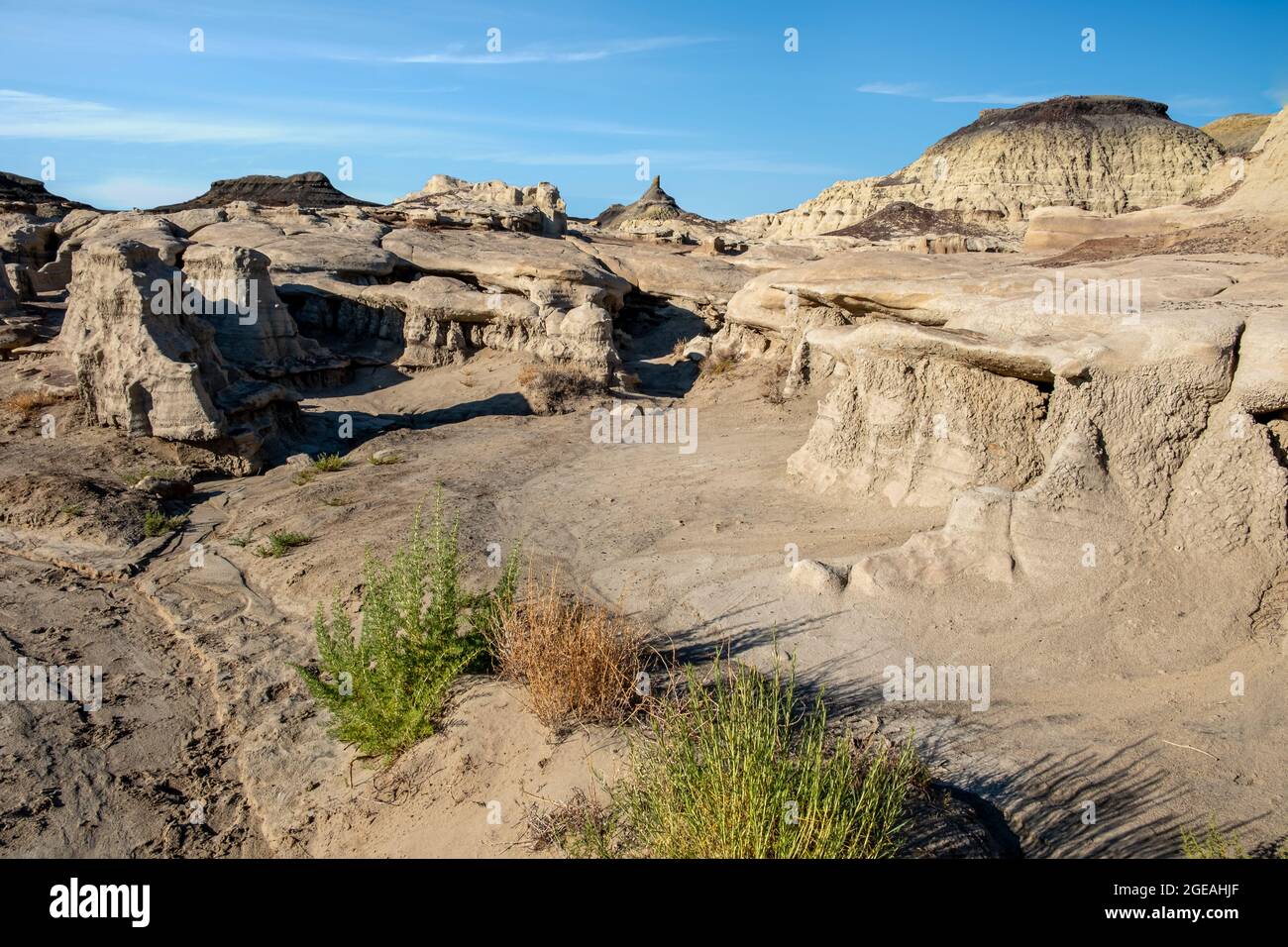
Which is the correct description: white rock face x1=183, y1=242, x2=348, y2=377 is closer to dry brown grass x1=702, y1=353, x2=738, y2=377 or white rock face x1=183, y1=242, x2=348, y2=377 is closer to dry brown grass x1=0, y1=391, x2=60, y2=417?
dry brown grass x1=0, y1=391, x2=60, y2=417

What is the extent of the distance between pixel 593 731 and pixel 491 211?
67.2 ft

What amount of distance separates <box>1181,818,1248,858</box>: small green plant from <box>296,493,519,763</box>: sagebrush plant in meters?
3.35

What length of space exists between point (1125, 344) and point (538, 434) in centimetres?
716

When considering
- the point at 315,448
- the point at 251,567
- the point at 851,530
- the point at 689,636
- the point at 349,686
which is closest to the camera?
the point at 349,686

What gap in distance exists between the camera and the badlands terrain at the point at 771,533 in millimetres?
4246

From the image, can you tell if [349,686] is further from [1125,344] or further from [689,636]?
[1125,344]

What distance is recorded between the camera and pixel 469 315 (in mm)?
15422

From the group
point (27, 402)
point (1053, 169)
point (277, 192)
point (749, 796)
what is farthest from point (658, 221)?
point (749, 796)

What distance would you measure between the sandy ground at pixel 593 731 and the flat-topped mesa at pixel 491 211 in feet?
50.3

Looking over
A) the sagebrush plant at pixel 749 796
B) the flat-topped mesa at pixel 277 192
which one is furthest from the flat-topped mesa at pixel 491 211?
the sagebrush plant at pixel 749 796

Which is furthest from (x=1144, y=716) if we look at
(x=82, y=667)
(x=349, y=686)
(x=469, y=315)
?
(x=469, y=315)

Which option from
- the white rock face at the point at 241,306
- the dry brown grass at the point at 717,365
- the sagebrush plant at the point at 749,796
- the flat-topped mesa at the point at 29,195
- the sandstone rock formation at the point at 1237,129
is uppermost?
the sandstone rock formation at the point at 1237,129

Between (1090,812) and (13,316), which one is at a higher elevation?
(13,316)

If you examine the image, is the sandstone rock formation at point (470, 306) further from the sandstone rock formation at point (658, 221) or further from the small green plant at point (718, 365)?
the sandstone rock formation at point (658, 221)
